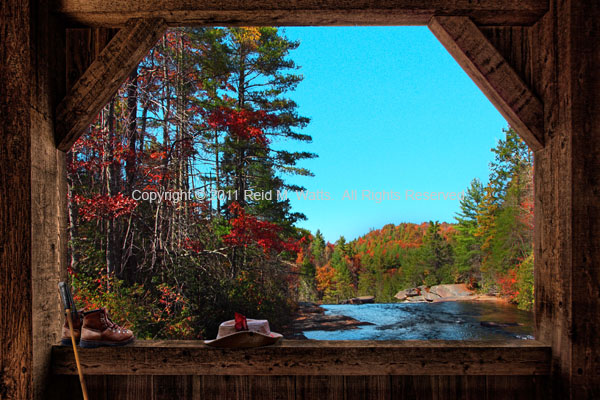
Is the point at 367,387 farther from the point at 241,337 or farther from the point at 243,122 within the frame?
the point at 243,122

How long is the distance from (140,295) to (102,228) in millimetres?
1229

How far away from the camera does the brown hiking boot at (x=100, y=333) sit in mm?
1652

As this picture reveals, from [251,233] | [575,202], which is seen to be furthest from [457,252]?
[575,202]

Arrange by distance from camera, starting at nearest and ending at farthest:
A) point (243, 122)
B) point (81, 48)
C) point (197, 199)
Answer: point (81, 48)
point (197, 199)
point (243, 122)

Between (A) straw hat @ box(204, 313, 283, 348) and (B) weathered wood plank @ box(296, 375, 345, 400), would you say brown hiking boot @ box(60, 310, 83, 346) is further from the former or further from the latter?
(B) weathered wood plank @ box(296, 375, 345, 400)

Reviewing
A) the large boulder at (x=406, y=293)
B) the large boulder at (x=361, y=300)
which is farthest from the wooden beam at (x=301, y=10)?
the large boulder at (x=406, y=293)

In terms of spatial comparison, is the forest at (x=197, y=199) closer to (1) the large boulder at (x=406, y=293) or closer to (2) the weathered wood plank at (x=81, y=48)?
(1) the large boulder at (x=406, y=293)

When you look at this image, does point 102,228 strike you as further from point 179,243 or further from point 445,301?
point 445,301

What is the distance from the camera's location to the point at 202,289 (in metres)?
5.95

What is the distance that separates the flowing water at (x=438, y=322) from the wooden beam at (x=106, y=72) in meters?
7.20

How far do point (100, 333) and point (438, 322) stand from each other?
10.1m

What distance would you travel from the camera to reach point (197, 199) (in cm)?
661

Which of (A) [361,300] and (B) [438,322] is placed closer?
(B) [438,322]

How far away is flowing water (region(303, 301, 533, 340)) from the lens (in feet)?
29.2
